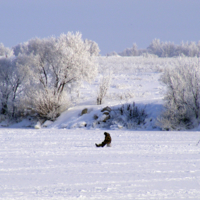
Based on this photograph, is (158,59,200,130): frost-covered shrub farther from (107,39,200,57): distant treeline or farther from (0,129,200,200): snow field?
(107,39,200,57): distant treeline

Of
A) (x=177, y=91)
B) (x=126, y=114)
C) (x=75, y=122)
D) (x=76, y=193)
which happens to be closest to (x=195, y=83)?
(x=177, y=91)

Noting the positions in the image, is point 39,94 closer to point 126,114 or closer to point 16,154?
point 126,114

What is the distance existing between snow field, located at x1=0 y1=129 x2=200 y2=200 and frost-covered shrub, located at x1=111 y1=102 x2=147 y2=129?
1117 cm

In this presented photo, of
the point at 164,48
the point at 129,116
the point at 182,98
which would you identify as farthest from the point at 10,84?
the point at 164,48

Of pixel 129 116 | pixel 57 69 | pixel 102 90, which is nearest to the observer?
pixel 129 116

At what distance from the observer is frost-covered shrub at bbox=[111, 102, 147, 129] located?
21.9 metres

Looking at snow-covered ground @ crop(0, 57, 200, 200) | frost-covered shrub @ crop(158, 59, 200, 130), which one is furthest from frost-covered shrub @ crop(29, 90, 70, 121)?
snow-covered ground @ crop(0, 57, 200, 200)

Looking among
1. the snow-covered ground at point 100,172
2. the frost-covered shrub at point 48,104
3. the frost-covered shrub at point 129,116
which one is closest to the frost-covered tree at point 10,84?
the frost-covered shrub at point 48,104

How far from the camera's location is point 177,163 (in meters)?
8.13

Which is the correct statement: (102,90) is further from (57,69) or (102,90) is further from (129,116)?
(129,116)

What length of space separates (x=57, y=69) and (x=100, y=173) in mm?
19659

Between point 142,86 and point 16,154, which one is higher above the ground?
point 142,86

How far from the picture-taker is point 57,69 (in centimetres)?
2580

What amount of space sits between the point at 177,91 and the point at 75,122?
27.2ft
